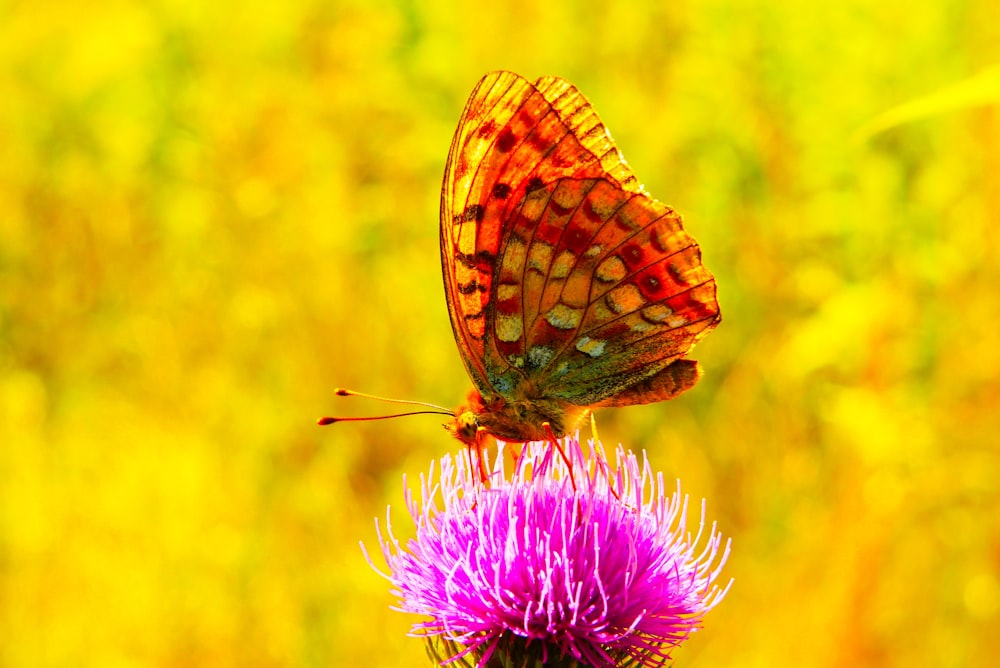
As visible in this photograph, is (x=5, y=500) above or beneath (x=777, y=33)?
beneath

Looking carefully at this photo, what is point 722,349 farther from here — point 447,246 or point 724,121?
point 447,246

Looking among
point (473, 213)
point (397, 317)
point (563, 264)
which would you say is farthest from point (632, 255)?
point (397, 317)

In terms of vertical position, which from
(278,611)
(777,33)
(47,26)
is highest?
(47,26)

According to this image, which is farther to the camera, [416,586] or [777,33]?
[777,33]

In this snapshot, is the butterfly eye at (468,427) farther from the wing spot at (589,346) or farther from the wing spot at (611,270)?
the wing spot at (611,270)

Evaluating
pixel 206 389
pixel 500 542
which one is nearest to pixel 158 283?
pixel 206 389

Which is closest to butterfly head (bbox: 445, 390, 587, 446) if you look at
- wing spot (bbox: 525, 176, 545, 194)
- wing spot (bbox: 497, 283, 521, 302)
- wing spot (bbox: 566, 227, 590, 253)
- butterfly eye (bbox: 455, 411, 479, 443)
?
butterfly eye (bbox: 455, 411, 479, 443)
